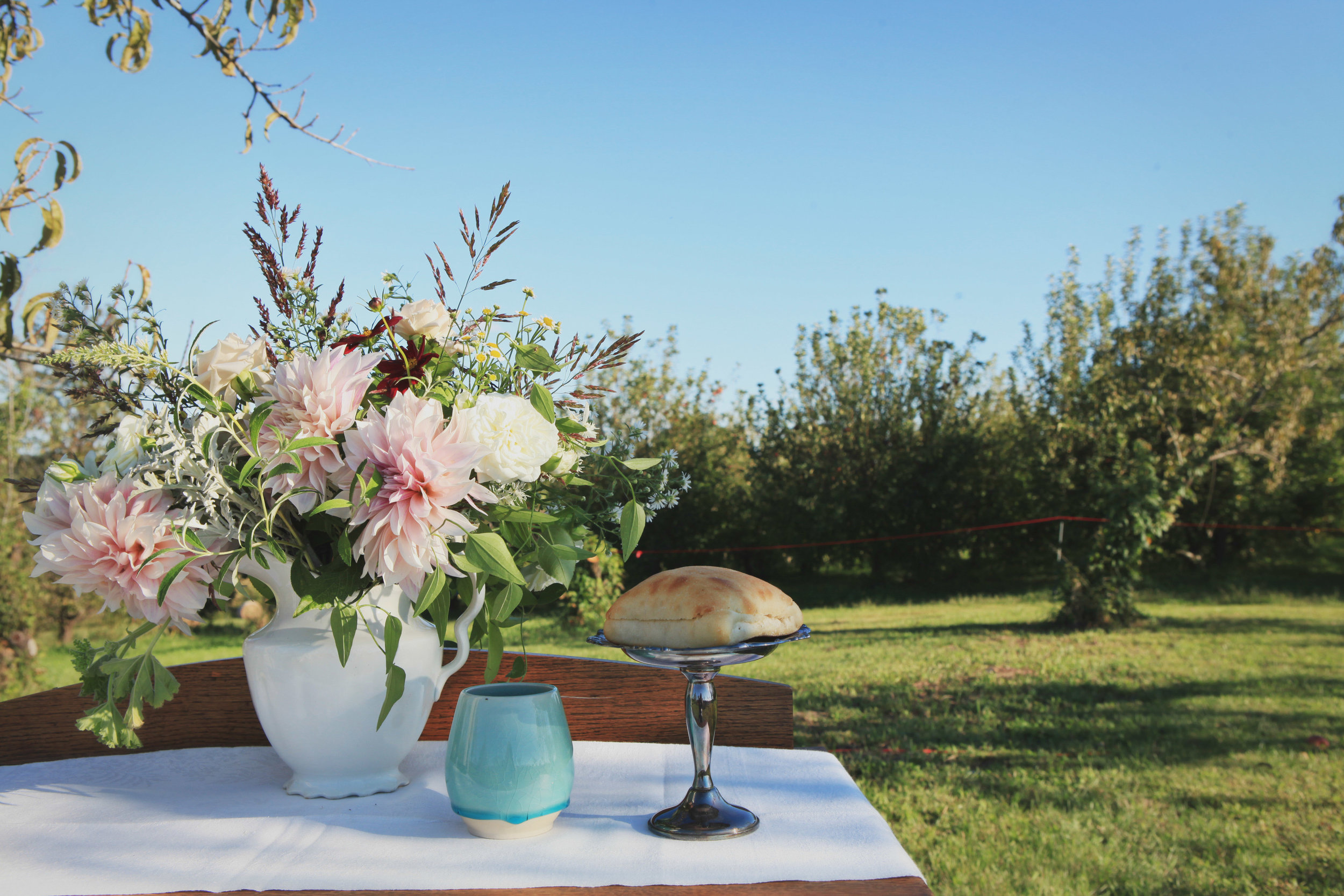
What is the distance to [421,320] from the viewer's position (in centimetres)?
118

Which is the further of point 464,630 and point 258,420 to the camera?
point 464,630

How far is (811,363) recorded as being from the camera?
12.5 metres

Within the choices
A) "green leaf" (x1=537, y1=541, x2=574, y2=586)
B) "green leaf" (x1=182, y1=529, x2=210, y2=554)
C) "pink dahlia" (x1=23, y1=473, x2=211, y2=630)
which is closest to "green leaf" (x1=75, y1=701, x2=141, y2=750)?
"pink dahlia" (x1=23, y1=473, x2=211, y2=630)

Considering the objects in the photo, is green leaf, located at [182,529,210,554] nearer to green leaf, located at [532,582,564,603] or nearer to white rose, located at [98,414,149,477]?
white rose, located at [98,414,149,477]

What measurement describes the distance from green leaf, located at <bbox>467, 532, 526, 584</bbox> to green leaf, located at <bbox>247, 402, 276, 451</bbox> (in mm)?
260

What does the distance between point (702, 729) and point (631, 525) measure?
27 cm

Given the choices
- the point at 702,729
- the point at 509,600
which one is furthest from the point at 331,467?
the point at 702,729

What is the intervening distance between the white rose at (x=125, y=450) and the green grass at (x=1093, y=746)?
8.96 ft

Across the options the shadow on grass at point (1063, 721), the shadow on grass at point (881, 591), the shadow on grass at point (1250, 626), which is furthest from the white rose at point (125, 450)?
the shadow on grass at point (881, 591)

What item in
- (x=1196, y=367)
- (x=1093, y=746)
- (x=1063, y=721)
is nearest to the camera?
(x=1093, y=746)

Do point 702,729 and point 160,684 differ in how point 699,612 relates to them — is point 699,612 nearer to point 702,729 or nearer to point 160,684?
point 702,729

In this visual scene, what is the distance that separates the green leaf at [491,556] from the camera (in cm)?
104

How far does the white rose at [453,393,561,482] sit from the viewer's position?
3.44ft

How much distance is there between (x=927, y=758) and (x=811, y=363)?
8.70m
